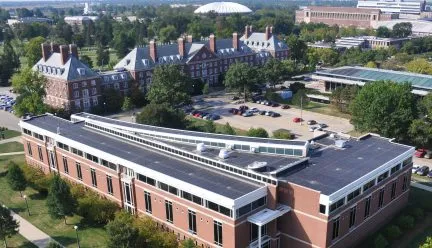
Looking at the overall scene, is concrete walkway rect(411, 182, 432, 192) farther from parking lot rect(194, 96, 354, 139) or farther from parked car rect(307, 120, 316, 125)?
parked car rect(307, 120, 316, 125)

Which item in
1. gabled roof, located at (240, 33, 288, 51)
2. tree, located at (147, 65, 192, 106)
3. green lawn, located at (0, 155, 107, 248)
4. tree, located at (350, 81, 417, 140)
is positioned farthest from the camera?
gabled roof, located at (240, 33, 288, 51)

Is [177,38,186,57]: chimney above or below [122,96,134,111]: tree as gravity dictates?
above

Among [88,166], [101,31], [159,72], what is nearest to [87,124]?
[88,166]

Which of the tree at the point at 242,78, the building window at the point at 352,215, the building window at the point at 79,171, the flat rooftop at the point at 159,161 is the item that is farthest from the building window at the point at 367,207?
the tree at the point at 242,78

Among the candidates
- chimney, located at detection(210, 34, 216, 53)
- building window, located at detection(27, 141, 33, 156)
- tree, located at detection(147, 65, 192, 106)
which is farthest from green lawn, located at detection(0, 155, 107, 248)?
chimney, located at detection(210, 34, 216, 53)

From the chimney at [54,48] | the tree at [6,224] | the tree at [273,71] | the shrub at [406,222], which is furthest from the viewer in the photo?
the tree at [273,71]

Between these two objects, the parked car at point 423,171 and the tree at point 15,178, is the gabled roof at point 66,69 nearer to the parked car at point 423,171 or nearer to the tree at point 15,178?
the tree at point 15,178

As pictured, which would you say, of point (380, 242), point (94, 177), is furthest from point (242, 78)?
point (380, 242)

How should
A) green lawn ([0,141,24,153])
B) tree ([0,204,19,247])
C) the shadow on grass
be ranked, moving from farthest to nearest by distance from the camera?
1. green lawn ([0,141,24,153])
2. the shadow on grass
3. tree ([0,204,19,247])
